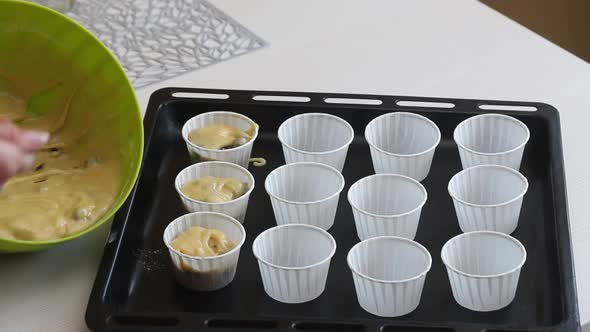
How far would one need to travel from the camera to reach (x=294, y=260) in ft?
3.35

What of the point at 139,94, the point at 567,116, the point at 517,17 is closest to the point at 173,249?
the point at 139,94

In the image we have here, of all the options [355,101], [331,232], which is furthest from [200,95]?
[331,232]

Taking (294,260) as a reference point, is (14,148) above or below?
above

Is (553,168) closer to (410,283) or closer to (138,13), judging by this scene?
(410,283)

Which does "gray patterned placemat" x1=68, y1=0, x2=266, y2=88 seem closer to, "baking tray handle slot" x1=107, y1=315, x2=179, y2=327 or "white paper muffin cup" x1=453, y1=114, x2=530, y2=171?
"white paper muffin cup" x1=453, y1=114, x2=530, y2=171

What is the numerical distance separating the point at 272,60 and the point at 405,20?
0.82 feet

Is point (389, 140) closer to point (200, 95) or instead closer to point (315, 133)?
point (315, 133)

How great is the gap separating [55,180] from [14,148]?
260mm

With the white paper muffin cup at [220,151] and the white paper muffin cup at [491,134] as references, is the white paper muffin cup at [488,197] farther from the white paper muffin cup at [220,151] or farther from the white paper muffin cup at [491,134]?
the white paper muffin cup at [220,151]

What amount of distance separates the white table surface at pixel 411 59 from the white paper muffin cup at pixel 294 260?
0.21 metres

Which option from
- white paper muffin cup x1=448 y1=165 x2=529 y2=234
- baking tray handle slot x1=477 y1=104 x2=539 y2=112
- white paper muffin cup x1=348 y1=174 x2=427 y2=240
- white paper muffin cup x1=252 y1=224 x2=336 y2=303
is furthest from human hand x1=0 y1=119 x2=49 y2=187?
baking tray handle slot x1=477 y1=104 x2=539 y2=112

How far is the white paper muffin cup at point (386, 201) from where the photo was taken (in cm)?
103

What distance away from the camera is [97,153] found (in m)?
1.07

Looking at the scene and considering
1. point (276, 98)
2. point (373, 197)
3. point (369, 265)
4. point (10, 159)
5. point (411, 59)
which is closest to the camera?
point (10, 159)
